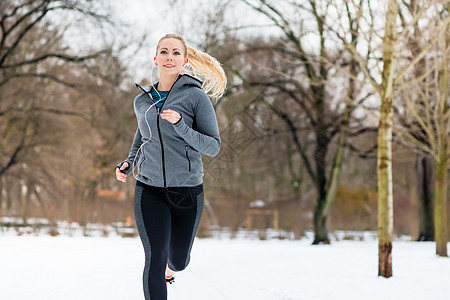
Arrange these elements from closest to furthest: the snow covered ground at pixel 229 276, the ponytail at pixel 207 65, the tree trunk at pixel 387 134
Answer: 1. the ponytail at pixel 207 65
2. the snow covered ground at pixel 229 276
3. the tree trunk at pixel 387 134

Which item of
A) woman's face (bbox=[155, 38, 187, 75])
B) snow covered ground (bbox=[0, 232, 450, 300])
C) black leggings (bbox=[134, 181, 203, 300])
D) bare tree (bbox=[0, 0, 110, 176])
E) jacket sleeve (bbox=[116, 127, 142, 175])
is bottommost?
snow covered ground (bbox=[0, 232, 450, 300])

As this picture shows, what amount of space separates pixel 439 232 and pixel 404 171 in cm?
1954

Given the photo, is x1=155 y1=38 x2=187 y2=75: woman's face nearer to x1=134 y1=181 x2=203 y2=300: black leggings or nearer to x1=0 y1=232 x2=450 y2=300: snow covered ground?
x1=134 y1=181 x2=203 y2=300: black leggings

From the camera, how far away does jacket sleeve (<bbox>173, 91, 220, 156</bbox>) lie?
12.3 ft

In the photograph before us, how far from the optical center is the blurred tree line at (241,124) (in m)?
16.5

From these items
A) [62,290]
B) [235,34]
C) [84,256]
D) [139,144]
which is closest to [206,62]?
[139,144]

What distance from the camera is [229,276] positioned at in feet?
27.5

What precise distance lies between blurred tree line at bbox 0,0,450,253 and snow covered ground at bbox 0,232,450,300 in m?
3.24

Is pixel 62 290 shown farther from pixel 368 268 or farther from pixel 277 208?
pixel 277 208

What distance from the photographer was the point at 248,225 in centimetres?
2859

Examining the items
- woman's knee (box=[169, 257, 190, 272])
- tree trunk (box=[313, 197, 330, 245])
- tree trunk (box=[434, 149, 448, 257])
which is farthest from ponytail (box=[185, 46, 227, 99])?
tree trunk (box=[313, 197, 330, 245])

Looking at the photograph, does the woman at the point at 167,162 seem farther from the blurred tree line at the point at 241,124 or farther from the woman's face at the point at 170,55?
the blurred tree line at the point at 241,124

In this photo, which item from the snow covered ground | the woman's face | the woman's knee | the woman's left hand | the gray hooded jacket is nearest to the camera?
the woman's left hand

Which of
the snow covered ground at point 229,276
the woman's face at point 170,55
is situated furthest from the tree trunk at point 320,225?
the woman's face at point 170,55
